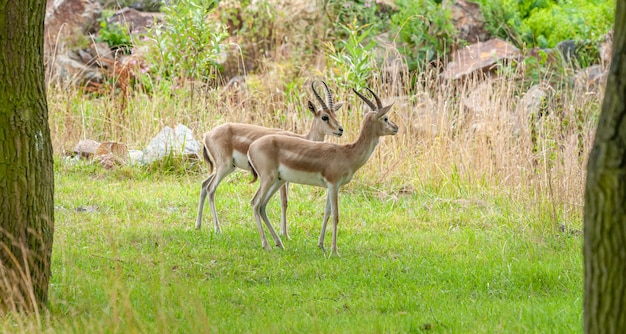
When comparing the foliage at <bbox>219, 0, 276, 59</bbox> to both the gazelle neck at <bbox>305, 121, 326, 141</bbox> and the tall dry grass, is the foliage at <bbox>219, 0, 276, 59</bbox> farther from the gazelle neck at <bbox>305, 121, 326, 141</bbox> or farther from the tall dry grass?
the gazelle neck at <bbox>305, 121, 326, 141</bbox>

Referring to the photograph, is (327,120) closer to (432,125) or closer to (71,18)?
(432,125)

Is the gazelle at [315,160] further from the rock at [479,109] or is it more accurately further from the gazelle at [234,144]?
the rock at [479,109]

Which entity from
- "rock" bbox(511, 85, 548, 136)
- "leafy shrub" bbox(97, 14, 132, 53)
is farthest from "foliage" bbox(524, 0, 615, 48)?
"leafy shrub" bbox(97, 14, 132, 53)

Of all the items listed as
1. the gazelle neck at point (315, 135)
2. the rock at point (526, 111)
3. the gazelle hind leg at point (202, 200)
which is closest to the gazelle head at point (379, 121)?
the gazelle neck at point (315, 135)

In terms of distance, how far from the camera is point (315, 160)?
25.8ft

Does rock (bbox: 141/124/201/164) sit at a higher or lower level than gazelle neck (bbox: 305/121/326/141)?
lower

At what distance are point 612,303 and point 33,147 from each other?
3.58 m

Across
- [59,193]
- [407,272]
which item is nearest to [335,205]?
[407,272]

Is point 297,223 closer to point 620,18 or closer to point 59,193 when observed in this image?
point 59,193

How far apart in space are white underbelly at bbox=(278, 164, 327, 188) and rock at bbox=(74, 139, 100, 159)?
5084 mm

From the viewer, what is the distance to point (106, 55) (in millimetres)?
18406

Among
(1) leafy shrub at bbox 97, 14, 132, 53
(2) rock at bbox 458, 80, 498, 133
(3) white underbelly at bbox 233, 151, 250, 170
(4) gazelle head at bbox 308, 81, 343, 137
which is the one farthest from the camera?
(1) leafy shrub at bbox 97, 14, 132, 53

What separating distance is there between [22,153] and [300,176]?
297 cm

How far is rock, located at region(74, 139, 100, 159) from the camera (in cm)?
1230
